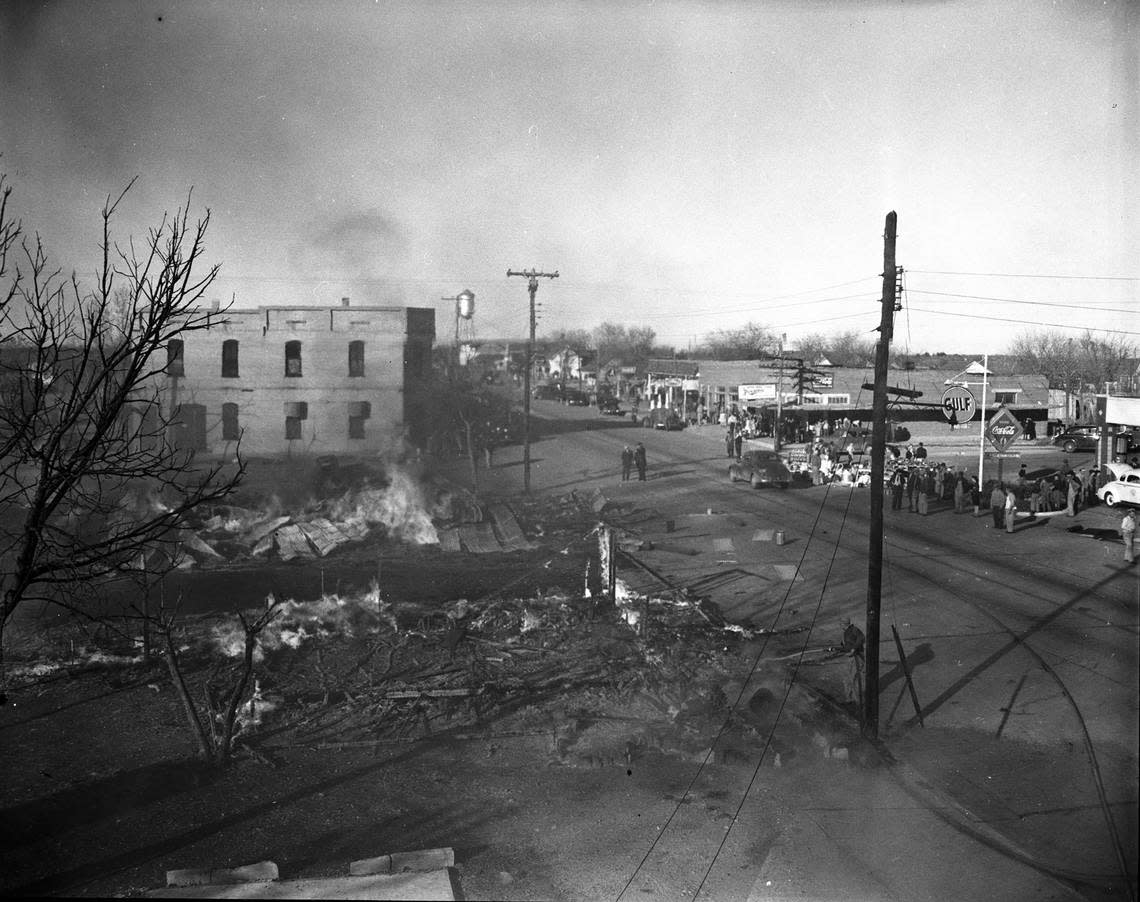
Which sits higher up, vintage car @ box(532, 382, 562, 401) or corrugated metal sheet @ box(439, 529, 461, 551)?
vintage car @ box(532, 382, 562, 401)

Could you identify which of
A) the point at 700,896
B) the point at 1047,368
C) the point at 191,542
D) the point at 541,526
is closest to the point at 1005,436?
the point at 541,526

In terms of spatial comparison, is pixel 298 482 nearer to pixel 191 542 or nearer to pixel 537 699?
pixel 191 542

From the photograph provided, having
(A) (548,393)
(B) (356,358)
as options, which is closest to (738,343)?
(A) (548,393)

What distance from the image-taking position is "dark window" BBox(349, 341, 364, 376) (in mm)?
35656

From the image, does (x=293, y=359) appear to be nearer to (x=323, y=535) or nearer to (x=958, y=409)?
(x=323, y=535)

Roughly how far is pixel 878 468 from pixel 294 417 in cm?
2884

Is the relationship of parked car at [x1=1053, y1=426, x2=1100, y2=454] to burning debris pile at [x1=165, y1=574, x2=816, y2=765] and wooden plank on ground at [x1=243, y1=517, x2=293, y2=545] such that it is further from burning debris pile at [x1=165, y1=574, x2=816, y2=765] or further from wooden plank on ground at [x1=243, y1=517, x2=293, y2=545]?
wooden plank on ground at [x1=243, y1=517, x2=293, y2=545]

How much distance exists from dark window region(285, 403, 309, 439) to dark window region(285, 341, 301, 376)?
1262 mm

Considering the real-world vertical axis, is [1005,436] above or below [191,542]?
above

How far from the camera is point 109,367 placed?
599 cm

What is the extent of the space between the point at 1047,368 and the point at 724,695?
61911 millimetres

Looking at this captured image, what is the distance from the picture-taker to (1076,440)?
1537 inches

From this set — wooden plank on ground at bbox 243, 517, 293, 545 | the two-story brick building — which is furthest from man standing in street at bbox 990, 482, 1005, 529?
the two-story brick building

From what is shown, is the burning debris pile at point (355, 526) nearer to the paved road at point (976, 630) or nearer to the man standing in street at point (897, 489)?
the paved road at point (976, 630)
